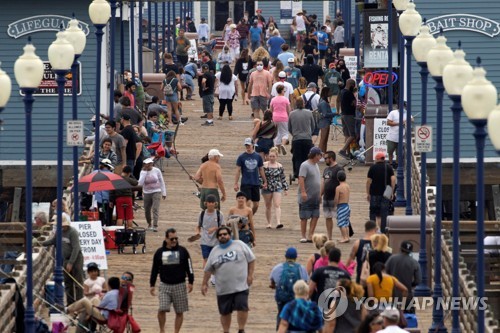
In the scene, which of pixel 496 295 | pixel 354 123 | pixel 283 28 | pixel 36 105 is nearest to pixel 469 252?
pixel 496 295

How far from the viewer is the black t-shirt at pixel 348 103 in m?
34.4

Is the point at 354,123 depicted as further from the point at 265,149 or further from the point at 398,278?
the point at 398,278

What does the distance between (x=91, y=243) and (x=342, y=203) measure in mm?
4694

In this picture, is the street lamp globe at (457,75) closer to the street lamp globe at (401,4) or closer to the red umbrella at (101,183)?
the red umbrella at (101,183)

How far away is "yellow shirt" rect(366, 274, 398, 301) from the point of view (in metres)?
19.3

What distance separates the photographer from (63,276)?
72.2 feet

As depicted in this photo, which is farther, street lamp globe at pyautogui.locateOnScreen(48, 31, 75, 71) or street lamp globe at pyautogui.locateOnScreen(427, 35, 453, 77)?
street lamp globe at pyautogui.locateOnScreen(48, 31, 75, 71)

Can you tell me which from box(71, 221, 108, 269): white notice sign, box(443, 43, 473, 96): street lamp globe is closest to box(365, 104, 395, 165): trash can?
box(71, 221, 108, 269): white notice sign

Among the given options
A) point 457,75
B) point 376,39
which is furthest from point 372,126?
point 457,75

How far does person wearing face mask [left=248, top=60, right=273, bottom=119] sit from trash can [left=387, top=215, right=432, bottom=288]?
15.1 m

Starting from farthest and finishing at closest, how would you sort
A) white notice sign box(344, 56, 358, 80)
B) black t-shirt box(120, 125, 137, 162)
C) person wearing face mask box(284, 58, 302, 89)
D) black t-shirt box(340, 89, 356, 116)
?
white notice sign box(344, 56, 358, 80), person wearing face mask box(284, 58, 302, 89), black t-shirt box(340, 89, 356, 116), black t-shirt box(120, 125, 137, 162)

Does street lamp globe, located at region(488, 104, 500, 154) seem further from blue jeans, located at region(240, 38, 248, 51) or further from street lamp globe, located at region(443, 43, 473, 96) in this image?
blue jeans, located at region(240, 38, 248, 51)

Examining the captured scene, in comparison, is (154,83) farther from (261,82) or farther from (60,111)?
(60,111)

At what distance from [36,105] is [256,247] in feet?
36.0
